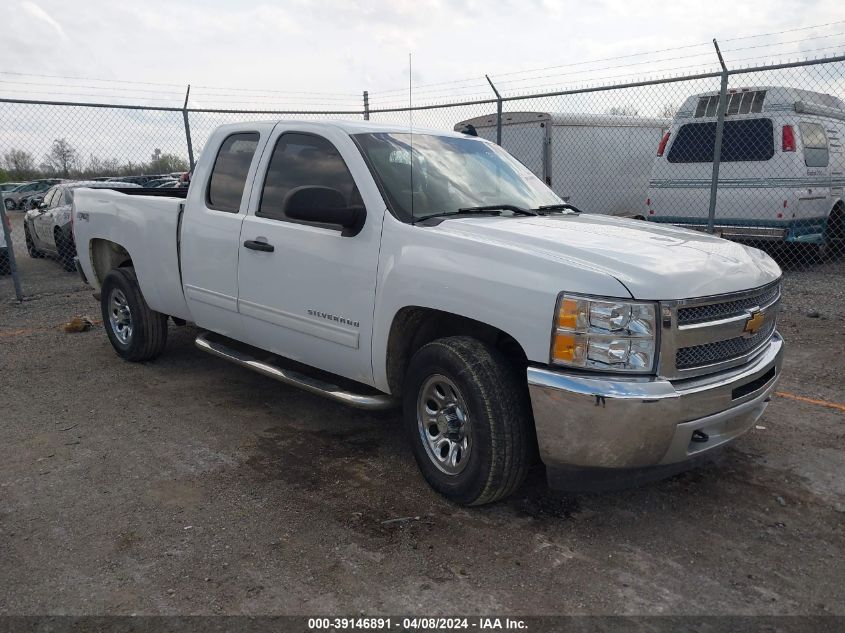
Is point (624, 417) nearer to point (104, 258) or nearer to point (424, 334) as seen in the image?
point (424, 334)

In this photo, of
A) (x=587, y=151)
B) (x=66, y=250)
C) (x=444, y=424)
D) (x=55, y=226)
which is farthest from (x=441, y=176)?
(x=55, y=226)

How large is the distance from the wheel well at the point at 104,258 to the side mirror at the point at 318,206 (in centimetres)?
323

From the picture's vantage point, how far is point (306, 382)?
13.9ft

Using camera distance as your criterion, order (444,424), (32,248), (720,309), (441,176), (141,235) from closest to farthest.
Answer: (720,309) → (444,424) → (441,176) → (141,235) → (32,248)

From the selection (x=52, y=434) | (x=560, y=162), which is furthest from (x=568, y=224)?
(x=560, y=162)

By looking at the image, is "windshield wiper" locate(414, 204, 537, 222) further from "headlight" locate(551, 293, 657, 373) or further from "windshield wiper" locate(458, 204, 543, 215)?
"headlight" locate(551, 293, 657, 373)

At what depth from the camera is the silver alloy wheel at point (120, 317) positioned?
6168 mm

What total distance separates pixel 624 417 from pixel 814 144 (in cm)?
917

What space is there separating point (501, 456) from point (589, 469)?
41 cm

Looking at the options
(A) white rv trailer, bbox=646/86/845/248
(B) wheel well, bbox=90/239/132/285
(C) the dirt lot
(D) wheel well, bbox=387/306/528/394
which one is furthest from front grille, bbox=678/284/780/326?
(A) white rv trailer, bbox=646/86/845/248

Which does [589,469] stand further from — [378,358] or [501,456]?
[378,358]

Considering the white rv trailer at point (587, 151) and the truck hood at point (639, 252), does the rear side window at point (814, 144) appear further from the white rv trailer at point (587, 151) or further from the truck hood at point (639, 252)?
the truck hood at point (639, 252)

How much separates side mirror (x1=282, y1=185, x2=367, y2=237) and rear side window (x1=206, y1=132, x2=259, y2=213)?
45.4 inches

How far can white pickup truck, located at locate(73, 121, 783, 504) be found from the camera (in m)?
2.99
